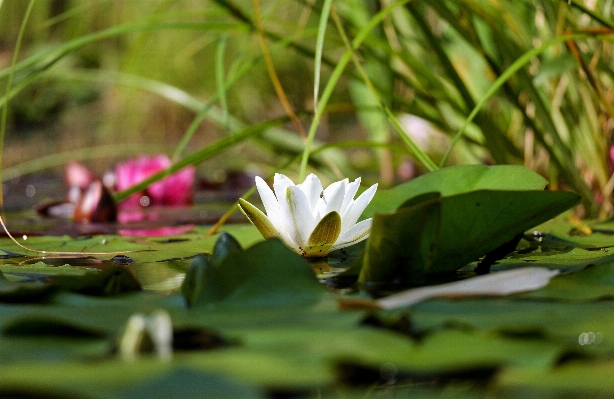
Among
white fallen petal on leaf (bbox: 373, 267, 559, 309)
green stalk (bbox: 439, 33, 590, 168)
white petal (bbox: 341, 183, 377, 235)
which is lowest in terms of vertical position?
white fallen petal on leaf (bbox: 373, 267, 559, 309)

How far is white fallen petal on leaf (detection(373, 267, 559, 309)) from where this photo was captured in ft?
1.73

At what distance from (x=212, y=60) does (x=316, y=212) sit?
5790 millimetres

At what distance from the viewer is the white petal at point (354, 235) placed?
2.64 feet

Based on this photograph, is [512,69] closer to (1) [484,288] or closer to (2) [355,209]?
(2) [355,209]

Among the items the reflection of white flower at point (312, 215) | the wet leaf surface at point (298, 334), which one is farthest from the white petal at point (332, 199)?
the wet leaf surface at point (298, 334)

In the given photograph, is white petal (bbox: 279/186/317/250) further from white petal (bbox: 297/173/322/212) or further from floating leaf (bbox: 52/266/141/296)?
floating leaf (bbox: 52/266/141/296)

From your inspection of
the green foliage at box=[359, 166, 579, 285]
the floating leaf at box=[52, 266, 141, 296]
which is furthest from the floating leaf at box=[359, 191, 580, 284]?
the floating leaf at box=[52, 266, 141, 296]

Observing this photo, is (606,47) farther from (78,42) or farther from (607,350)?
(607,350)

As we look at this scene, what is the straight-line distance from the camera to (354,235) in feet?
2.68

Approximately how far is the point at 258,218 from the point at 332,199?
0.09 m

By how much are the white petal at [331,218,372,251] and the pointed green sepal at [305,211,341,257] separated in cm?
2

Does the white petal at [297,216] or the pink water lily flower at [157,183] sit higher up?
the pink water lily flower at [157,183]

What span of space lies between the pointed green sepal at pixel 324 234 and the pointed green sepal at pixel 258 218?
45 mm

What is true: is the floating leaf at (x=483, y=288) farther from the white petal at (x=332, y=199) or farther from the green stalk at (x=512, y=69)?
the green stalk at (x=512, y=69)
